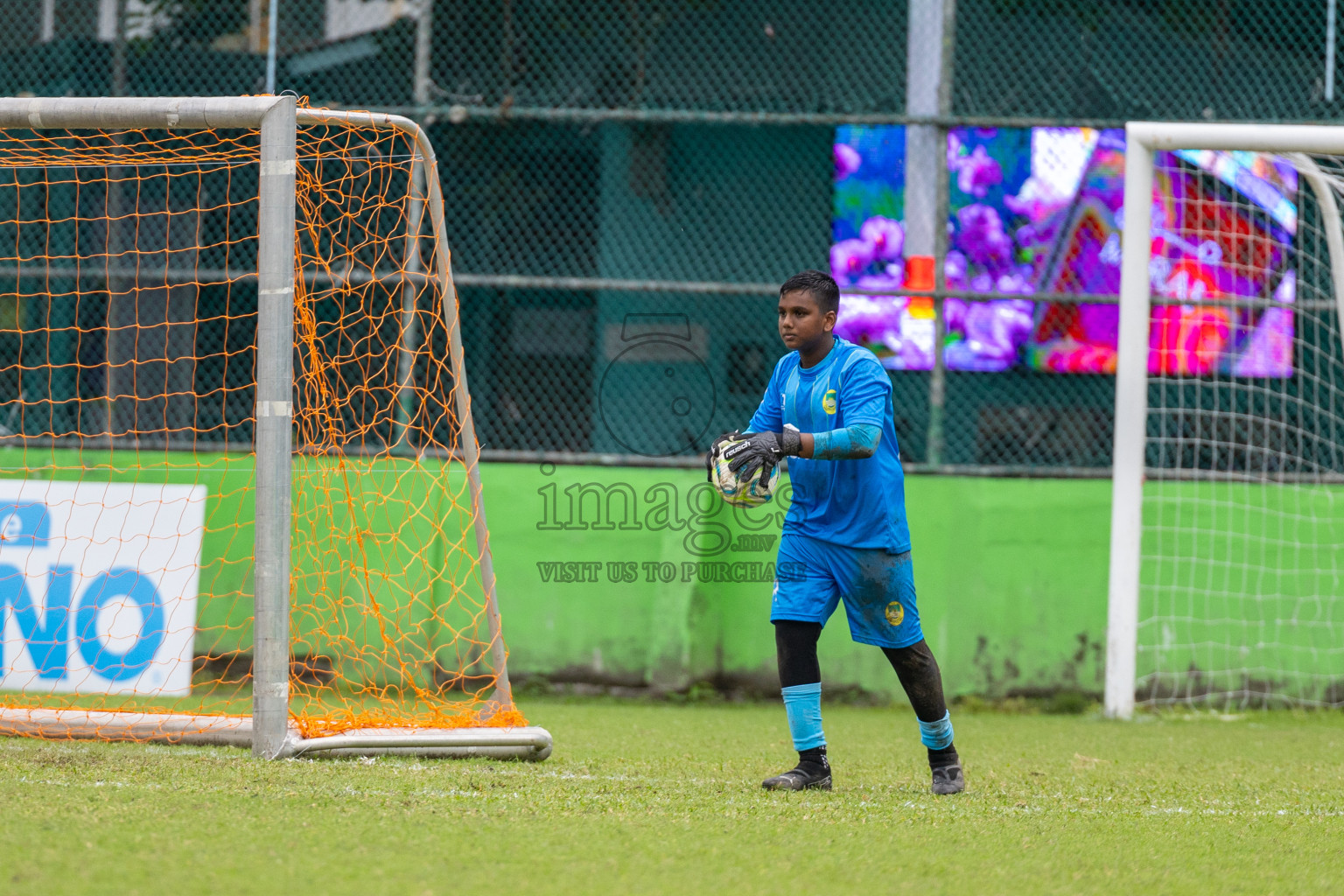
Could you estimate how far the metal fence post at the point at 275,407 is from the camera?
4957mm

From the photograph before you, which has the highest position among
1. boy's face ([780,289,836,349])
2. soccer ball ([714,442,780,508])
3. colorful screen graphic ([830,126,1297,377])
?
colorful screen graphic ([830,126,1297,377])

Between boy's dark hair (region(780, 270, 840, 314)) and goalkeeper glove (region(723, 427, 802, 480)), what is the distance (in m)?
0.50

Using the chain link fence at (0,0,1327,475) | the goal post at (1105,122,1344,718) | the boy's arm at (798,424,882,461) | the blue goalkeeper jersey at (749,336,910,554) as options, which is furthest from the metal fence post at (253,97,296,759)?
the goal post at (1105,122,1344,718)

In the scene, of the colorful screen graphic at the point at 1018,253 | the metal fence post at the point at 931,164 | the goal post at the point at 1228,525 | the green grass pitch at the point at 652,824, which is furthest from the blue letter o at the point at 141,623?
the colorful screen graphic at the point at 1018,253

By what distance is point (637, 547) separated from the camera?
8.09 metres

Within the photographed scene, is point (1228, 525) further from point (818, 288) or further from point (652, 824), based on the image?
point (652, 824)

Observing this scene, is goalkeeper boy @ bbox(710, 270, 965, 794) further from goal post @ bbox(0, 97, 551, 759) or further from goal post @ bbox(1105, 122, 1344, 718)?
goal post @ bbox(1105, 122, 1344, 718)

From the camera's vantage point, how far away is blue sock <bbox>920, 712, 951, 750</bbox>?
474cm

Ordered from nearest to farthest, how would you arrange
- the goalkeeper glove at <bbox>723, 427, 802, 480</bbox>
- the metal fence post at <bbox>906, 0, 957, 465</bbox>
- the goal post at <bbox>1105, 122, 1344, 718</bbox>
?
the goalkeeper glove at <bbox>723, 427, 802, 480</bbox>, the goal post at <bbox>1105, 122, 1344, 718</bbox>, the metal fence post at <bbox>906, 0, 957, 465</bbox>

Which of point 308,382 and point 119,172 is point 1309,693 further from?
point 119,172

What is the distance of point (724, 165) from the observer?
39.4 feet

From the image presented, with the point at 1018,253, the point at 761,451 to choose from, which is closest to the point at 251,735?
the point at 761,451

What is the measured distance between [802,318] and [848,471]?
0.55 m

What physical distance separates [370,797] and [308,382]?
2502mm
